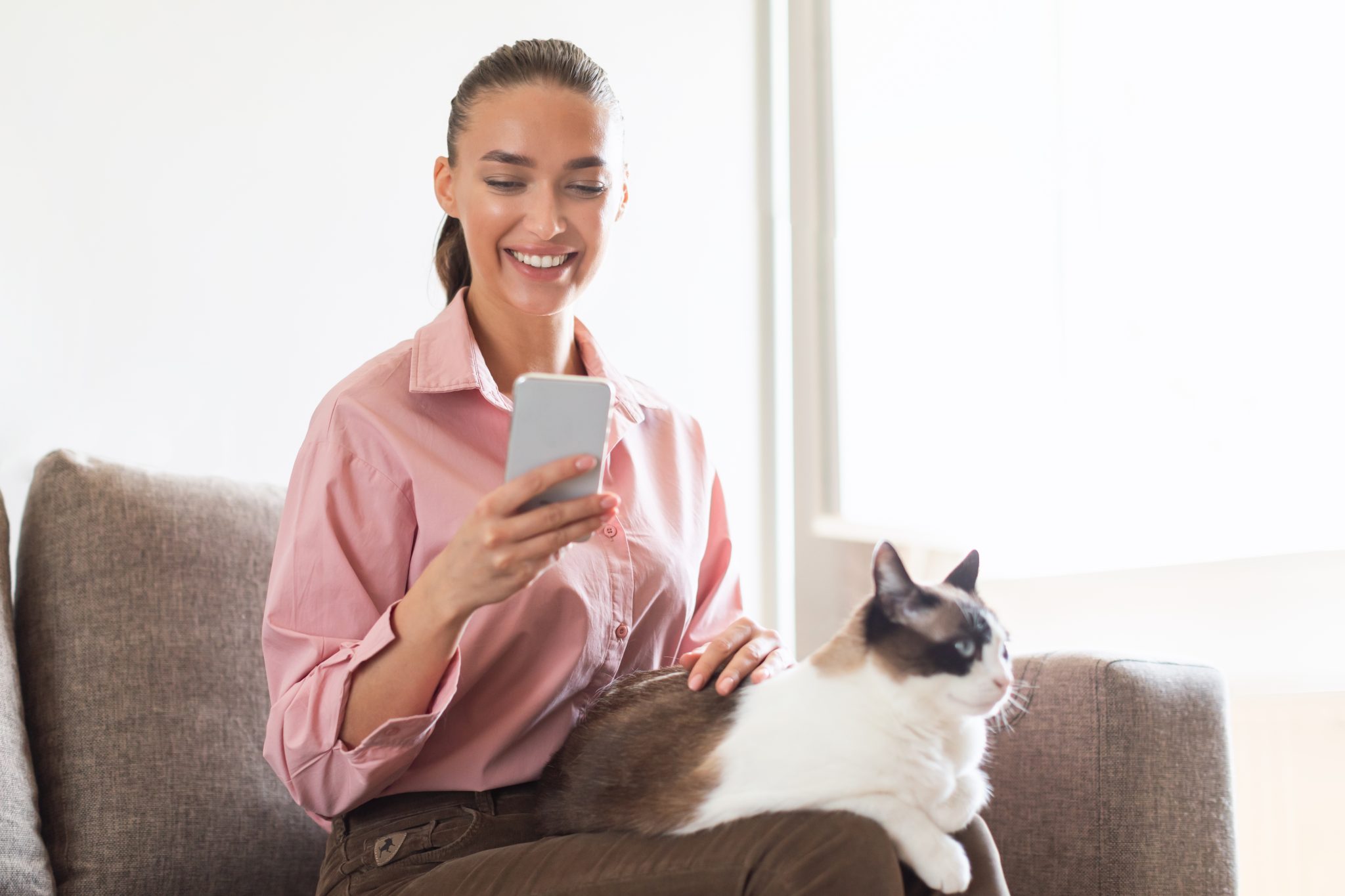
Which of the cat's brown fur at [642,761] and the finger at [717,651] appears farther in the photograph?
the finger at [717,651]

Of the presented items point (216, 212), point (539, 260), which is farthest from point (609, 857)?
point (216, 212)

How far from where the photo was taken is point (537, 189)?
1367 mm

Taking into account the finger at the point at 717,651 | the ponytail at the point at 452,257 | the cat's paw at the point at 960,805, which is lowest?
the cat's paw at the point at 960,805

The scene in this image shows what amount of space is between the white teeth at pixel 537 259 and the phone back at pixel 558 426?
18.0 inches

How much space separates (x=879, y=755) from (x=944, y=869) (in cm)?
11

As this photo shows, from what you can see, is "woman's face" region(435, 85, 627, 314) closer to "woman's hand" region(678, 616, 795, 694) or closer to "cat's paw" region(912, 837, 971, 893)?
"woman's hand" region(678, 616, 795, 694)

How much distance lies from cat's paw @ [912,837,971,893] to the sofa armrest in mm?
507

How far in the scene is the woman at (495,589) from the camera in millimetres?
1007

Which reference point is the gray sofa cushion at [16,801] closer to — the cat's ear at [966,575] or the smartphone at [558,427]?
the smartphone at [558,427]

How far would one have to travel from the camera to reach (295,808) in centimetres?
154

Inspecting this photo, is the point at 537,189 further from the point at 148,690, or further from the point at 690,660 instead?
the point at 148,690

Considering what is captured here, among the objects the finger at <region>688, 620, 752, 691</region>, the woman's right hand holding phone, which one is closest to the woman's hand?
the finger at <region>688, 620, 752, 691</region>

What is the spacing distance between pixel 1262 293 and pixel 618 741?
1480mm

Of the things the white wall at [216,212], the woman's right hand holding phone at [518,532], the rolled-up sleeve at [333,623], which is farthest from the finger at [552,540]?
the white wall at [216,212]
